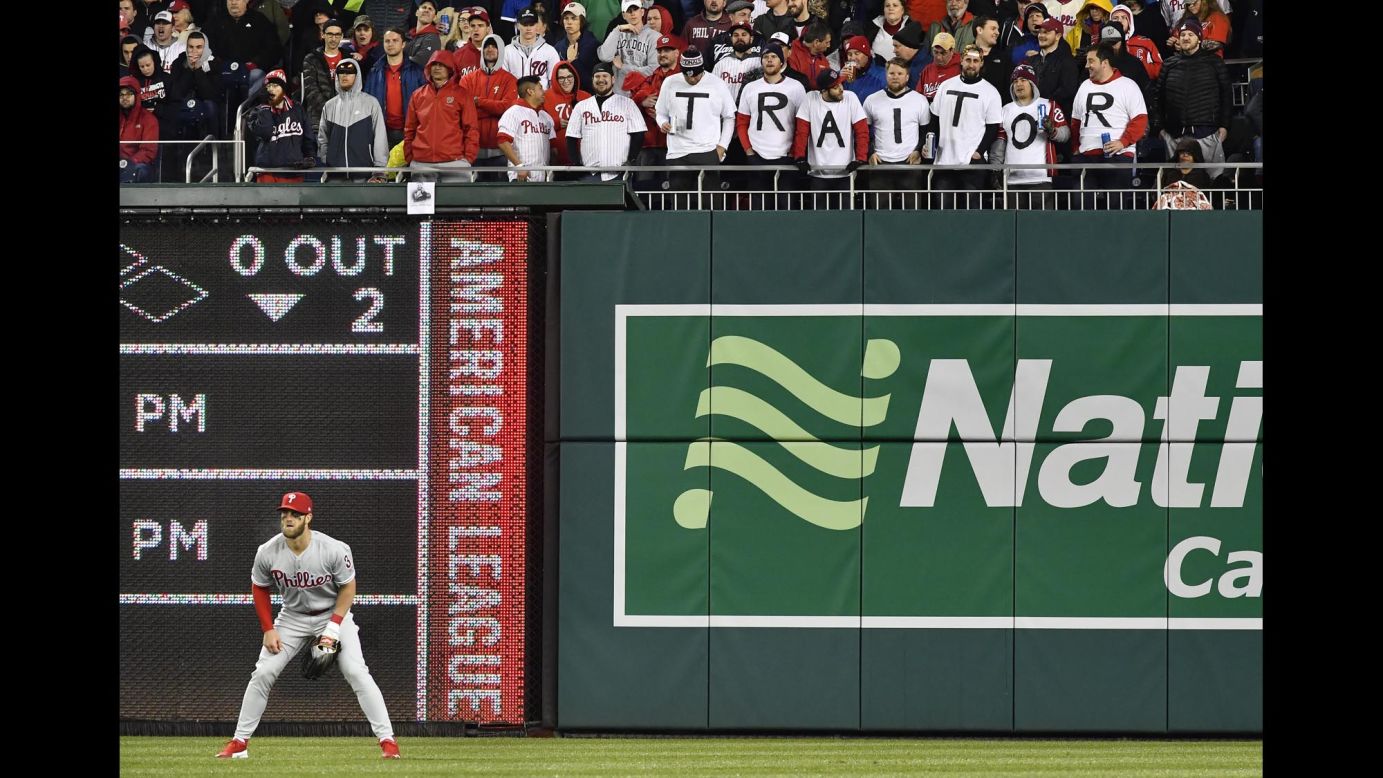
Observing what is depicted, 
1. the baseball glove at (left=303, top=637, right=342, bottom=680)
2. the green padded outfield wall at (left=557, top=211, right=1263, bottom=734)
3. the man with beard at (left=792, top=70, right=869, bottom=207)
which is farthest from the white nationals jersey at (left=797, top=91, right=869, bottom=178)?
the baseball glove at (left=303, top=637, right=342, bottom=680)

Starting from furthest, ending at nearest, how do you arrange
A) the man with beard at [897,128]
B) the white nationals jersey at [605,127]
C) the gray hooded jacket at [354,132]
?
the gray hooded jacket at [354,132] < the white nationals jersey at [605,127] < the man with beard at [897,128]

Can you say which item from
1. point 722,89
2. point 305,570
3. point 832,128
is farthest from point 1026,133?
point 305,570

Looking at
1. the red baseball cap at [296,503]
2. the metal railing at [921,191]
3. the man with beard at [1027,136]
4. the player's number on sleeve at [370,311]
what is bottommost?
the red baseball cap at [296,503]

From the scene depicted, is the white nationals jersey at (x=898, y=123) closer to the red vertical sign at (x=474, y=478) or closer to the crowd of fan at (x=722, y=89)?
the crowd of fan at (x=722, y=89)

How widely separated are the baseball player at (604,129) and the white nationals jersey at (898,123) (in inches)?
76.1

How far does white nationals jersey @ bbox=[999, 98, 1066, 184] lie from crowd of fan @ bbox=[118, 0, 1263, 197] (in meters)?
0.02

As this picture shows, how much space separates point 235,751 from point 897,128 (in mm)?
6945

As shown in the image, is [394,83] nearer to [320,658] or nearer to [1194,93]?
[320,658]

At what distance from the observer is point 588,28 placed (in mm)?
16984

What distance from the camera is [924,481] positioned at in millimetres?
13273

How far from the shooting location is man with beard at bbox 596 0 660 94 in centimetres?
1636

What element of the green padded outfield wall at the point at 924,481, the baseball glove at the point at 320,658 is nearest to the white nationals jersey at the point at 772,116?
the green padded outfield wall at the point at 924,481

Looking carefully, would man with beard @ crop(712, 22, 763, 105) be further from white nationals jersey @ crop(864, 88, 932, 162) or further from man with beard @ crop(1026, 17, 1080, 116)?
man with beard @ crop(1026, 17, 1080, 116)

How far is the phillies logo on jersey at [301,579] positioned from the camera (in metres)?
11.9
